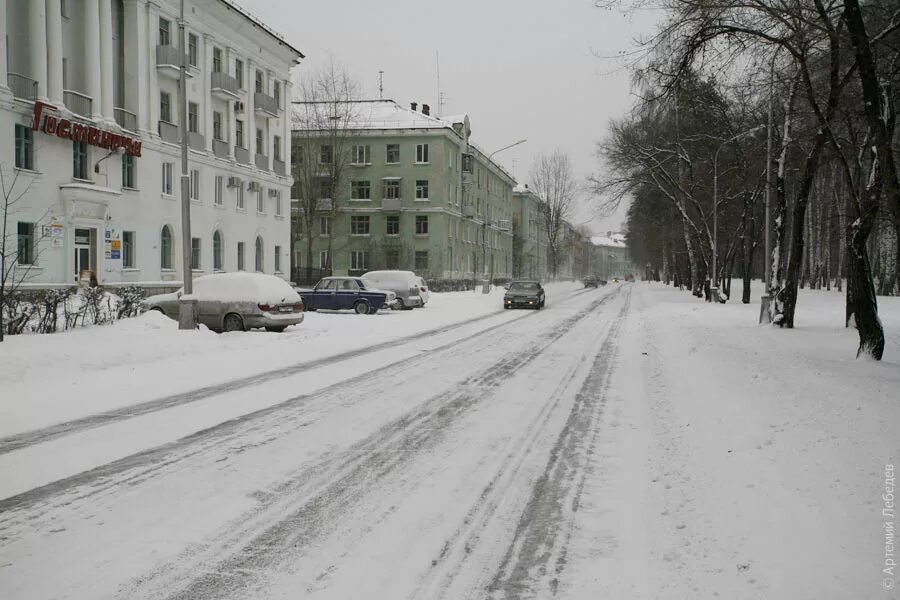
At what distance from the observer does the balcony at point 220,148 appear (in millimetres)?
38747

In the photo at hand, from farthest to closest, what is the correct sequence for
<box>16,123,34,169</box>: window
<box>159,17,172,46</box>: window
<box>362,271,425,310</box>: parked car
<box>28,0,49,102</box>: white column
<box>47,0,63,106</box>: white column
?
<box>159,17,172,46</box>: window
<box>362,271,425,310</box>: parked car
<box>47,0,63,106</box>: white column
<box>28,0,49,102</box>: white column
<box>16,123,34,169</box>: window

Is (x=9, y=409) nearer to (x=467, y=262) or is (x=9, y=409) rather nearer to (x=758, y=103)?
(x=758, y=103)

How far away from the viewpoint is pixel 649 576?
12.8 ft

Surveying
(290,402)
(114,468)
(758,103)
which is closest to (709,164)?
(758,103)

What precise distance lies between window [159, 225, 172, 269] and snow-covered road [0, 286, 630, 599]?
26878 mm

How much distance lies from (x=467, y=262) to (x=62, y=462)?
216 ft

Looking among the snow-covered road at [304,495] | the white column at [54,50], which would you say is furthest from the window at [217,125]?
the snow-covered road at [304,495]

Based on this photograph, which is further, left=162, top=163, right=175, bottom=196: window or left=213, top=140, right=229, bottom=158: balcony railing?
left=213, top=140, right=229, bottom=158: balcony railing

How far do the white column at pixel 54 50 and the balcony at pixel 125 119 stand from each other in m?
4.30

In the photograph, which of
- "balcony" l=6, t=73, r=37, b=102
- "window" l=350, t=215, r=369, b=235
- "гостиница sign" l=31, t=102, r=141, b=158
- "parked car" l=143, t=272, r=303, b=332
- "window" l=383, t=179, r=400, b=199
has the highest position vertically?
"window" l=383, t=179, r=400, b=199

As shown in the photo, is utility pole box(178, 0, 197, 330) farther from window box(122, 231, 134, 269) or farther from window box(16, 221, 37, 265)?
window box(122, 231, 134, 269)

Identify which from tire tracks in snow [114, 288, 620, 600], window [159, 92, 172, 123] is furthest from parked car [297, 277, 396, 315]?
tire tracks in snow [114, 288, 620, 600]

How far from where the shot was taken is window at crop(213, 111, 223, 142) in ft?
129

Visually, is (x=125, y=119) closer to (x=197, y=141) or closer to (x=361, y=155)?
(x=197, y=141)
